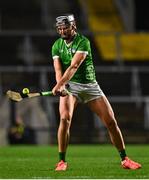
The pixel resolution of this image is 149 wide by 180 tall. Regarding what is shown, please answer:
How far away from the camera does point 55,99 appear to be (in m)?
25.0

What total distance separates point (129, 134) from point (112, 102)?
999 millimetres

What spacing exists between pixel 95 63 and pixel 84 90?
662 inches

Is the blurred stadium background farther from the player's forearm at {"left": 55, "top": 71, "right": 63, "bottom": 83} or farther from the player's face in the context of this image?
the player's face

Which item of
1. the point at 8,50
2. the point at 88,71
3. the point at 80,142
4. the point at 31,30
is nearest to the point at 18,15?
the point at 31,30

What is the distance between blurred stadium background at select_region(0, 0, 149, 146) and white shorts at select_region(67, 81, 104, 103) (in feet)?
36.5

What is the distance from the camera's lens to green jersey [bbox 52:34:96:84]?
43.3 feet

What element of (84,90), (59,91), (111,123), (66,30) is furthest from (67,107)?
(66,30)

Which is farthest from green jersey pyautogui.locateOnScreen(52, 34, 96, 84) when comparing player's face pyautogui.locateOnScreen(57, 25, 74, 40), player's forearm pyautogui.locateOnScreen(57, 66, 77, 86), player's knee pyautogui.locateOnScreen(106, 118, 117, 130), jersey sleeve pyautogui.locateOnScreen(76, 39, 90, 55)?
player's knee pyautogui.locateOnScreen(106, 118, 117, 130)

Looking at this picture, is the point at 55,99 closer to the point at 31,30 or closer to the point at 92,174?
the point at 31,30

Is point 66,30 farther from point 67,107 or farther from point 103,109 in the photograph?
point 103,109

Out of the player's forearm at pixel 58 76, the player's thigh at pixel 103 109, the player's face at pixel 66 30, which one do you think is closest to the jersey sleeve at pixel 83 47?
the player's face at pixel 66 30

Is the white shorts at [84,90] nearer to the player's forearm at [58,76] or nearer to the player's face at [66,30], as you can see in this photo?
the player's forearm at [58,76]

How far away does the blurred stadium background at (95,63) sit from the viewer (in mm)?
24875

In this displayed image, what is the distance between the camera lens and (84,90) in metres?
13.2
